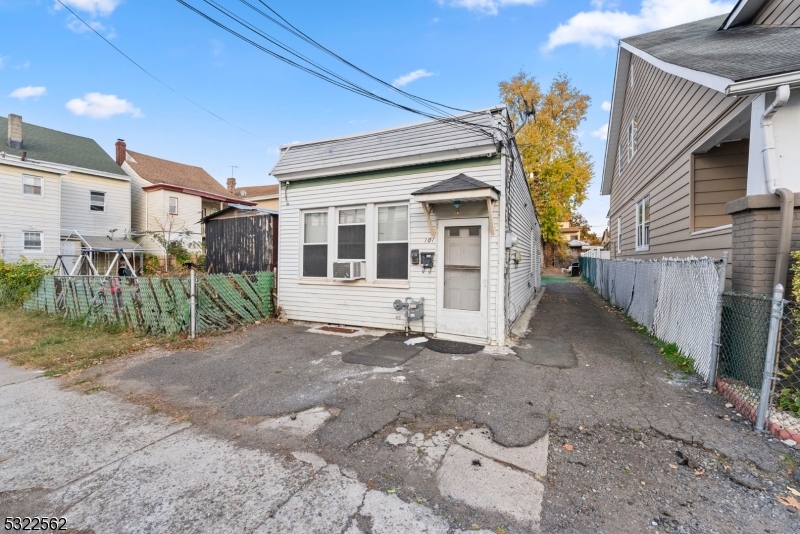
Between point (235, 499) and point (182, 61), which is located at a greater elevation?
point (182, 61)

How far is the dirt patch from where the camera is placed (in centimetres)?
206

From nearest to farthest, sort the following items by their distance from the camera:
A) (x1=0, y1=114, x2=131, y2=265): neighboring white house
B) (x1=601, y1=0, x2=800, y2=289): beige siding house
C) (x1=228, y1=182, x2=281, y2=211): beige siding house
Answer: (x1=601, y1=0, x2=800, y2=289): beige siding house, (x1=0, y1=114, x2=131, y2=265): neighboring white house, (x1=228, y1=182, x2=281, y2=211): beige siding house

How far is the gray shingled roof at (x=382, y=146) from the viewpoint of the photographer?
6.04 metres

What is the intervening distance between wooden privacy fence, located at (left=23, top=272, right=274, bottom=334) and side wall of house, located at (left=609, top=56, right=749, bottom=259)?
868cm

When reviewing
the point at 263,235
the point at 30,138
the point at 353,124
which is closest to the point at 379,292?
the point at 263,235

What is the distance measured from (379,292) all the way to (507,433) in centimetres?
428

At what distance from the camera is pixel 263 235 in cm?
878

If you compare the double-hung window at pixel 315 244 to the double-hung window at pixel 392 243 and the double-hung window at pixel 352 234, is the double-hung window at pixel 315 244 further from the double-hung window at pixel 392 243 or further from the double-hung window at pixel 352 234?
the double-hung window at pixel 392 243

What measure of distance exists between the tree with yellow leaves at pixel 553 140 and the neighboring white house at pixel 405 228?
17.3m

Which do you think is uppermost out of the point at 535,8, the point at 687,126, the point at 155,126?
the point at 535,8

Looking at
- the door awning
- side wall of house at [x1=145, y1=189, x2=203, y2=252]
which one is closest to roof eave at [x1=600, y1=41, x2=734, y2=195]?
the door awning

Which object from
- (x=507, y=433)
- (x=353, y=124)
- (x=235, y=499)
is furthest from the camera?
(x=353, y=124)

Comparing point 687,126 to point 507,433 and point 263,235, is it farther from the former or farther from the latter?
point 263,235

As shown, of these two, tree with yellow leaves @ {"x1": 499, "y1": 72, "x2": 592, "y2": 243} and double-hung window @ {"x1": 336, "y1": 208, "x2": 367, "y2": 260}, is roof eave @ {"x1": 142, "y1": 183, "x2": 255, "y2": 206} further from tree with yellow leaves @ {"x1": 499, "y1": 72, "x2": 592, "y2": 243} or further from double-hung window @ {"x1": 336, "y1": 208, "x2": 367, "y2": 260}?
tree with yellow leaves @ {"x1": 499, "y1": 72, "x2": 592, "y2": 243}
